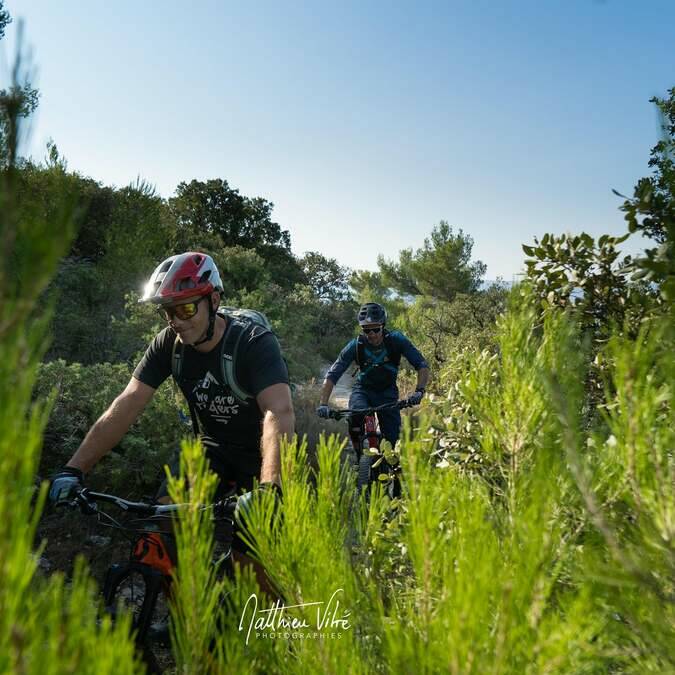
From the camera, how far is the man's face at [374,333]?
6.32 m

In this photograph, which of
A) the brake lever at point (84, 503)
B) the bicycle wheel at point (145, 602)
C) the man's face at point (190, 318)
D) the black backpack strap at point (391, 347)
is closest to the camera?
the bicycle wheel at point (145, 602)

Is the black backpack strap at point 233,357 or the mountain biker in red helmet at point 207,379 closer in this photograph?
the mountain biker in red helmet at point 207,379

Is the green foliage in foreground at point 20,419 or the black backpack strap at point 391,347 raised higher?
the black backpack strap at point 391,347

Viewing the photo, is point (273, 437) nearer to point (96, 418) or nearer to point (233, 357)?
point (233, 357)

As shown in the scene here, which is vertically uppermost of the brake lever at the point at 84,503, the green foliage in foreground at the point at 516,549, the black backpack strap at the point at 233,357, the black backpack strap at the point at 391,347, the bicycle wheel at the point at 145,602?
the black backpack strap at the point at 391,347

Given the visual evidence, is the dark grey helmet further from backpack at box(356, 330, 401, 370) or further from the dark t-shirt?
the dark t-shirt

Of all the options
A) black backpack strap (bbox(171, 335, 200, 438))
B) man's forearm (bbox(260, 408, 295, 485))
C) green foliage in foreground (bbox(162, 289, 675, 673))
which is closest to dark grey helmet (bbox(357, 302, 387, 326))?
black backpack strap (bbox(171, 335, 200, 438))

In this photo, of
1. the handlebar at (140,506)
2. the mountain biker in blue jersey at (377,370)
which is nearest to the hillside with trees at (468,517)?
the handlebar at (140,506)

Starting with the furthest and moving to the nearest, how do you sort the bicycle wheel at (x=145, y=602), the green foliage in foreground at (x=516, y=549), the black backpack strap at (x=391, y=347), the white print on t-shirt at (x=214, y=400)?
the black backpack strap at (x=391, y=347), the white print on t-shirt at (x=214, y=400), the bicycle wheel at (x=145, y=602), the green foliage in foreground at (x=516, y=549)

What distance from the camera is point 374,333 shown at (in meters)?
6.41

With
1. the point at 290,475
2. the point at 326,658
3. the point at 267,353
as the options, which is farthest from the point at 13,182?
the point at 267,353

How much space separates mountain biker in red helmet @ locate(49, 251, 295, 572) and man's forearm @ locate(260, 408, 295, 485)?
1 cm

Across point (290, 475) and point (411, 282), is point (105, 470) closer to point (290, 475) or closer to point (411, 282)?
point (290, 475)

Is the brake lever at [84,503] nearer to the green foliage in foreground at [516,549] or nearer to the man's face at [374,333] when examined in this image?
the green foliage in foreground at [516,549]
